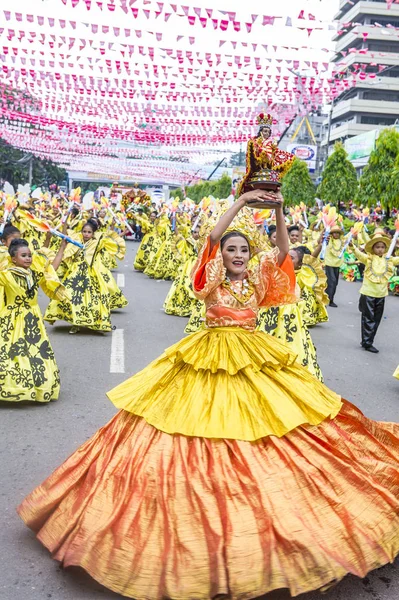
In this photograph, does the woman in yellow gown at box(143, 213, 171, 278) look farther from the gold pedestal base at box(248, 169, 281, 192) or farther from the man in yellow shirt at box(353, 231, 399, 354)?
the gold pedestal base at box(248, 169, 281, 192)

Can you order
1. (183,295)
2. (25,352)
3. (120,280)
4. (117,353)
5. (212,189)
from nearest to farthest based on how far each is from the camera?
(25,352)
(117,353)
(183,295)
(120,280)
(212,189)

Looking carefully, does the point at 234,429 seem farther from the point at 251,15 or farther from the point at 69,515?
the point at 251,15

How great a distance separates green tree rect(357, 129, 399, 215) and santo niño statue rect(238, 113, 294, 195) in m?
20.1

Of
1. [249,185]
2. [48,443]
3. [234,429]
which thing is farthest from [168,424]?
[48,443]

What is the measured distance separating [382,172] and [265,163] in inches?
847

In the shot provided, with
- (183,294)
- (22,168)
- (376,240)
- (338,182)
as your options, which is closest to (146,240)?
(183,294)

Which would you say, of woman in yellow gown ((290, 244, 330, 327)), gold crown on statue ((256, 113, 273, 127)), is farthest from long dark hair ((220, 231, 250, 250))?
woman in yellow gown ((290, 244, 330, 327))

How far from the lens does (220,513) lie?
9.83 ft

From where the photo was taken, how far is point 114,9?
9.59m

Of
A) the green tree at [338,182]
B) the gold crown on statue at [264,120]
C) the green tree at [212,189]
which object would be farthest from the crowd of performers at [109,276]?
the green tree at [212,189]

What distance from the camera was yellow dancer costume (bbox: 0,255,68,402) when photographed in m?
6.05

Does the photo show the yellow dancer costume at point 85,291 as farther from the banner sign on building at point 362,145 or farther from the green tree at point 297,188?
the banner sign on building at point 362,145

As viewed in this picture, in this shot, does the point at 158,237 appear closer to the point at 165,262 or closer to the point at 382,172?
the point at 165,262

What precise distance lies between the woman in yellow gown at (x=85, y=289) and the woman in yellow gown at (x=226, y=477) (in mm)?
6149
